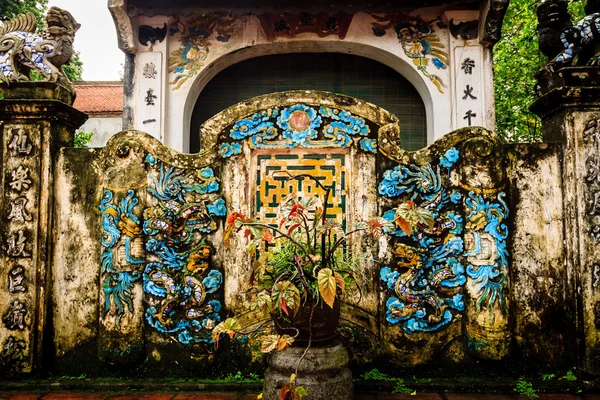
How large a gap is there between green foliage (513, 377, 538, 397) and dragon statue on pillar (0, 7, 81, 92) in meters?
4.15

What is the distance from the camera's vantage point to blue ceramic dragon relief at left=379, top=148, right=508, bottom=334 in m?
3.49

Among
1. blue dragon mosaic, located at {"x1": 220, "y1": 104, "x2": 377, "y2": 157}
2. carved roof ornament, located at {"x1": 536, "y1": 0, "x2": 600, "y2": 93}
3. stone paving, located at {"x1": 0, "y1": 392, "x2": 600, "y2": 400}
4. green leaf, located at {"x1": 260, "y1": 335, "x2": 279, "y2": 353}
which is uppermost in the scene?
carved roof ornament, located at {"x1": 536, "y1": 0, "x2": 600, "y2": 93}

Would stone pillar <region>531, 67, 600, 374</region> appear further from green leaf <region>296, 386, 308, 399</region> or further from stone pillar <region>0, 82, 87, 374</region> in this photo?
stone pillar <region>0, 82, 87, 374</region>

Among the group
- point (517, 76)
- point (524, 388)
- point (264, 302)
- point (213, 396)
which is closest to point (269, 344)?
point (264, 302)

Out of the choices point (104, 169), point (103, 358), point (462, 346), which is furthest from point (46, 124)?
point (462, 346)

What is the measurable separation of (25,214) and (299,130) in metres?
2.17

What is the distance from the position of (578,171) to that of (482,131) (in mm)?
755

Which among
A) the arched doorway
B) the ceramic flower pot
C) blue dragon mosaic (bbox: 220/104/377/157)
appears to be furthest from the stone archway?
the ceramic flower pot

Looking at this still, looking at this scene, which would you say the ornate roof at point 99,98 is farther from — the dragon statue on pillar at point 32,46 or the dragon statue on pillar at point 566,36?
the dragon statue on pillar at point 566,36

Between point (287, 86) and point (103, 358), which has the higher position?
point (287, 86)

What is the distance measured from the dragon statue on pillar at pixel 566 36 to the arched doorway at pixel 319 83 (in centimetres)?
308

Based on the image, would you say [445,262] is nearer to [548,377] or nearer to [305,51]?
[548,377]

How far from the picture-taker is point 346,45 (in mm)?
6668

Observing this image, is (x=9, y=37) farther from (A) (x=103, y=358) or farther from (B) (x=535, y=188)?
(B) (x=535, y=188)
